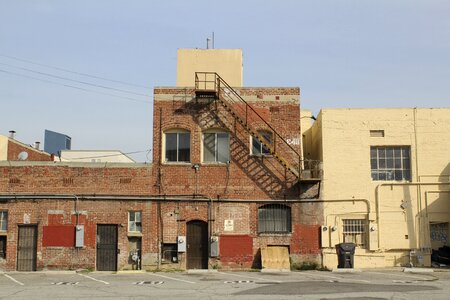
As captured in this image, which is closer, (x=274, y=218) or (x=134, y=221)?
(x=134, y=221)

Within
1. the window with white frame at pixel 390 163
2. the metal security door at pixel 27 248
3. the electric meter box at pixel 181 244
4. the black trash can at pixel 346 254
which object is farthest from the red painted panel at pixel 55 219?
the window with white frame at pixel 390 163

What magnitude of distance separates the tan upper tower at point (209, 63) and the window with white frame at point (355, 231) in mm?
9277

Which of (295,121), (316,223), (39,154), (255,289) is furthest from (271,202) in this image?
(39,154)

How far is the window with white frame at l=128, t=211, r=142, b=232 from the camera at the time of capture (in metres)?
27.4

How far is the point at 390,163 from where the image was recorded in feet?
92.7

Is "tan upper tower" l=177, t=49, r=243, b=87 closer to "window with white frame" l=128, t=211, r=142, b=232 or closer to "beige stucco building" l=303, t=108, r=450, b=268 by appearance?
"beige stucco building" l=303, t=108, r=450, b=268

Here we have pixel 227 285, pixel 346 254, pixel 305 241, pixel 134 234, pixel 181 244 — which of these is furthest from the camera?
pixel 305 241

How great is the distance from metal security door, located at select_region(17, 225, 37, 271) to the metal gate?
2.97m

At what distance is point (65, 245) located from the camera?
2706cm

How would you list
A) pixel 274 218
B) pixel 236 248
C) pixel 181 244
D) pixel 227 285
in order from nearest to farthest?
1. pixel 227 285
2. pixel 181 244
3. pixel 236 248
4. pixel 274 218

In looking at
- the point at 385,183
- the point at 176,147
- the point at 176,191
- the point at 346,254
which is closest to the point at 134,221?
the point at 176,191

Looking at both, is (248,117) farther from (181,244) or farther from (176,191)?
(181,244)

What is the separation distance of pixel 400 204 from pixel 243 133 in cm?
815

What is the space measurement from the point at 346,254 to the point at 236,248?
5034 millimetres
